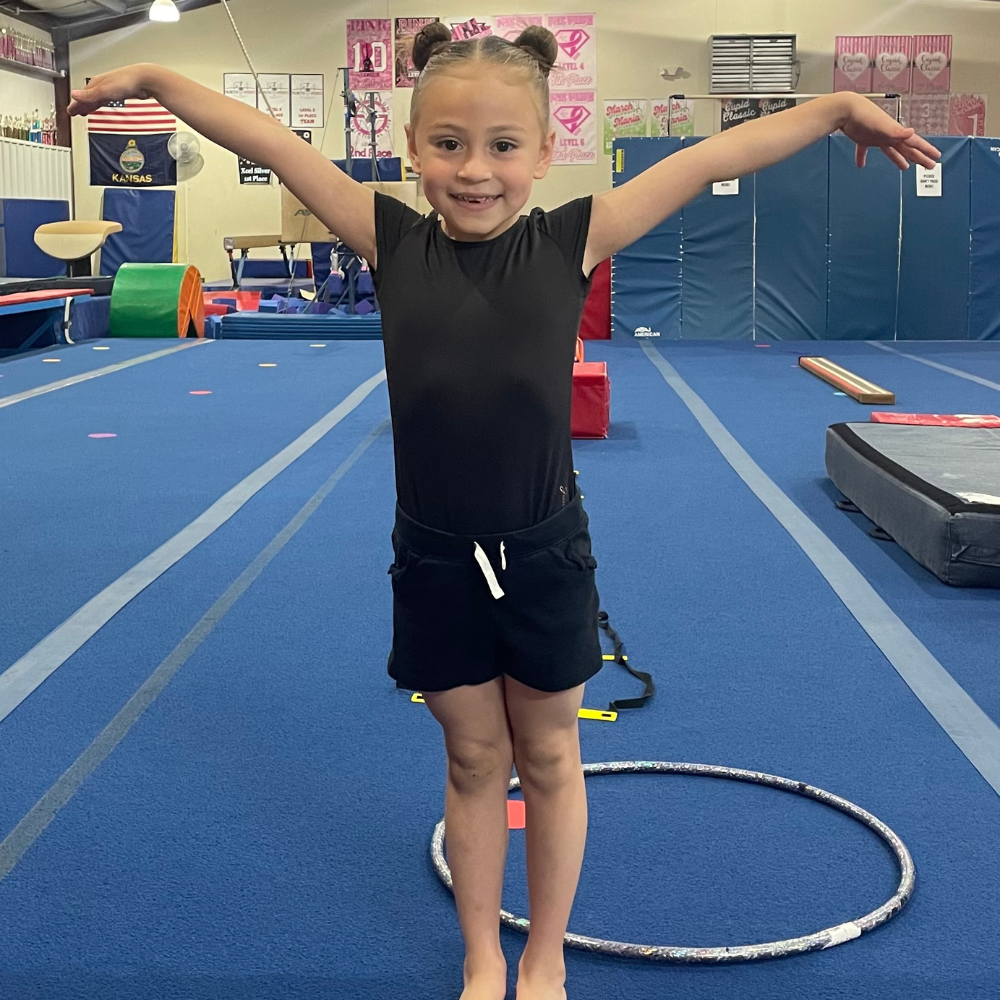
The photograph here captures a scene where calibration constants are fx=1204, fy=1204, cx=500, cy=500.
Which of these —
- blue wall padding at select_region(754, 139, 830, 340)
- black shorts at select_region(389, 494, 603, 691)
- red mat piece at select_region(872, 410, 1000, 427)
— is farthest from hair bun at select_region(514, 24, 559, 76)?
blue wall padding at select_region(754, 139, 830, 340)

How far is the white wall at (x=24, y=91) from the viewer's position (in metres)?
15.6

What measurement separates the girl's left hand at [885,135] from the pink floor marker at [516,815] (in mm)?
Result: 1187

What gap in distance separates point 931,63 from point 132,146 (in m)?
10.8

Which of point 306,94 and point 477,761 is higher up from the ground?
point 306,94

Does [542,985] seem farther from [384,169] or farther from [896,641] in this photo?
[384,169]

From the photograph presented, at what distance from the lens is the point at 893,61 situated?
15570 millimetres

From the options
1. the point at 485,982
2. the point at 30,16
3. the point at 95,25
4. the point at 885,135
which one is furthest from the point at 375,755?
the point at 95,25

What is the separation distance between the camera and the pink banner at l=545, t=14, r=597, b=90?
52.5 ft

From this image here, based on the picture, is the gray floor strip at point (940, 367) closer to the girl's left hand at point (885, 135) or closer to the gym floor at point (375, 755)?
the gym floor at point (375, 755)

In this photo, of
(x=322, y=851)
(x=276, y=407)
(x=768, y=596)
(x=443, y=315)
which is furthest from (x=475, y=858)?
(x=276, y=407)

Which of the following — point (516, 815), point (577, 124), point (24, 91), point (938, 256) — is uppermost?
point (24, 91)

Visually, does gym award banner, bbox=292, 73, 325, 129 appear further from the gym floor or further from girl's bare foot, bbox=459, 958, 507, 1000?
girl's bare foot, bbox=459, 958, 507, 1000

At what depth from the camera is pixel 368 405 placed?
6859mm

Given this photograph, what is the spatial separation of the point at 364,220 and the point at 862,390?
5.99m
